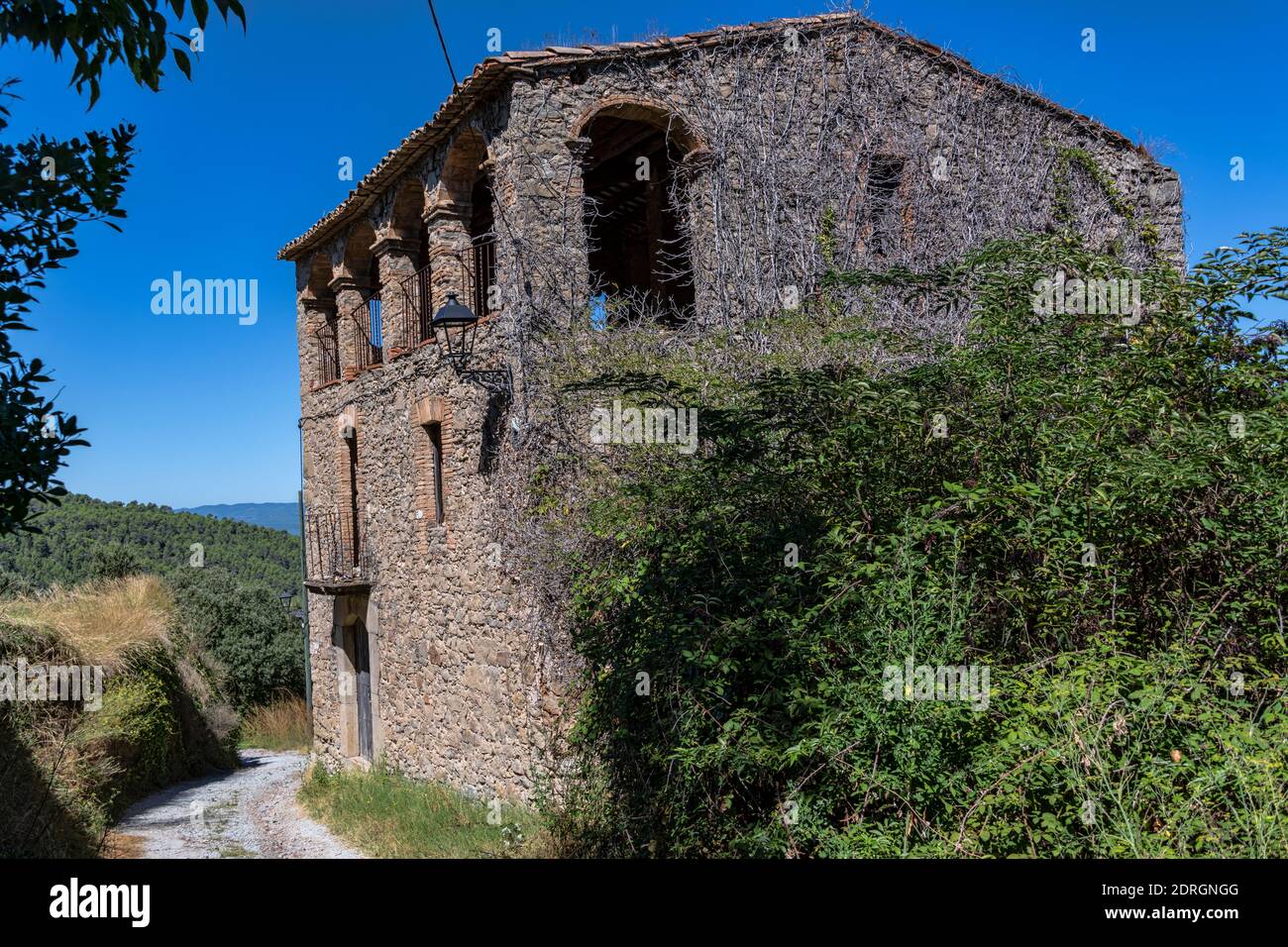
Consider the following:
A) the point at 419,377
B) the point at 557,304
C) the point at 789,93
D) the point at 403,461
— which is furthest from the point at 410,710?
the point at 789,93

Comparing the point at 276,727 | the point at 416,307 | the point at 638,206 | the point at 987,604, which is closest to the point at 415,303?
the point at 416,307

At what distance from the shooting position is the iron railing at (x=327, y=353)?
16.7 metres

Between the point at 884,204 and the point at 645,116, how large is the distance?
3270mm

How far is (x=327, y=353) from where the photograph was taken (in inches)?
662

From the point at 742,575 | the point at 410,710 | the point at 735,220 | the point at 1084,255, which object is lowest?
the point at 410,710

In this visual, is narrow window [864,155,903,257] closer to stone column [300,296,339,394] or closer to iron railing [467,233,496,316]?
iron railing [467,233,496,316]

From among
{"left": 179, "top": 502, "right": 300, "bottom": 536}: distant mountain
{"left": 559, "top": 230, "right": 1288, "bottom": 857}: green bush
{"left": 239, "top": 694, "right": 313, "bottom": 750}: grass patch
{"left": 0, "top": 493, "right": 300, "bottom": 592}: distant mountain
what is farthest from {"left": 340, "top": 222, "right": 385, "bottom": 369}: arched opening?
{"left": 179, "top": 502, "right": 300, "bottom": 536}: distant mountain

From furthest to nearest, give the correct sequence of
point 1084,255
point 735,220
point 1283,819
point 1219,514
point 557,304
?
point 735,220, point 557,304, point 1084,255, point 1219,514, point 1283,819

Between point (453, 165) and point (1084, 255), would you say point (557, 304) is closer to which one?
point (453, 165)

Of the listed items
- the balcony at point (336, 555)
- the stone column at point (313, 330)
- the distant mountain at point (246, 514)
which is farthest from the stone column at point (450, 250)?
the distant mountain at point (246, 514)

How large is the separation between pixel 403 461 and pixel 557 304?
3899mm

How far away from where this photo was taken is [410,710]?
42.7 ft

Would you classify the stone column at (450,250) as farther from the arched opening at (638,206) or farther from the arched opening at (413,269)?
the arched opening at (638,206)

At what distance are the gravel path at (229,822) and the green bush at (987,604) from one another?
19.4 feet
